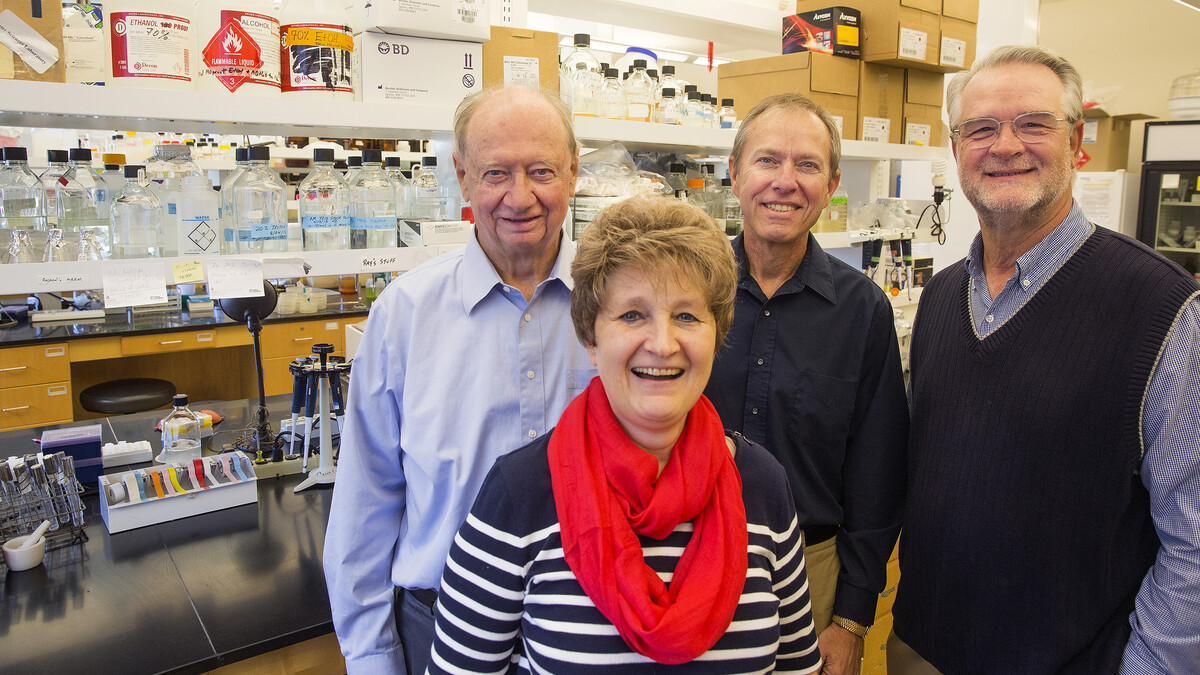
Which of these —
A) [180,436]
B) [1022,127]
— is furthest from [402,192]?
[1022,127]

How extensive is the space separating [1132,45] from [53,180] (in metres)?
8.05

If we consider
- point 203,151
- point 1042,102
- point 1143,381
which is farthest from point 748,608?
point 203,151

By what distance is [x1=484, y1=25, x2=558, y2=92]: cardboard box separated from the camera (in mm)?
2039

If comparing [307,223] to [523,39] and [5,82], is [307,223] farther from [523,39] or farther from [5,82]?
[523,39]

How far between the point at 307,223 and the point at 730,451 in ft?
4.08

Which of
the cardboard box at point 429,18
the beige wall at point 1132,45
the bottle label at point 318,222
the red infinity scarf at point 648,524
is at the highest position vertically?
the beige wall at point 1132,45

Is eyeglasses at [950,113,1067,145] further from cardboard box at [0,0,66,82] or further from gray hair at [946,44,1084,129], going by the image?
cardboard box at [0,0,66,82]

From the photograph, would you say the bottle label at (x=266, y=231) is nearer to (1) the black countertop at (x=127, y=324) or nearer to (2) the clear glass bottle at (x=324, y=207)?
(2) the clear glass bottle at (x=324, y=207)

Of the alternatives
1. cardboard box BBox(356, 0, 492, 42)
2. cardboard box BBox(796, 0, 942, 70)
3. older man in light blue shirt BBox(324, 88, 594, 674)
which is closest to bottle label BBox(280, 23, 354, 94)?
cardboard box BBox(356, 0, 492, 42)

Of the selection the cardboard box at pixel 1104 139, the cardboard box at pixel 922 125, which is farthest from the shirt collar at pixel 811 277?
the cardboard box at pixel 1104 139

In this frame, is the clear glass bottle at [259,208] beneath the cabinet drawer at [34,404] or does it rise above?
above

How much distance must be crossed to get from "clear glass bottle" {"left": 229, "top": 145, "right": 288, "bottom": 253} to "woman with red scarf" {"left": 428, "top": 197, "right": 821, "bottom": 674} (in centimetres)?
101

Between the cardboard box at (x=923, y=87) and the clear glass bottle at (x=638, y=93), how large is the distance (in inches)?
59.5

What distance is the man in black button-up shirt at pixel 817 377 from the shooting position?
5.11ft
